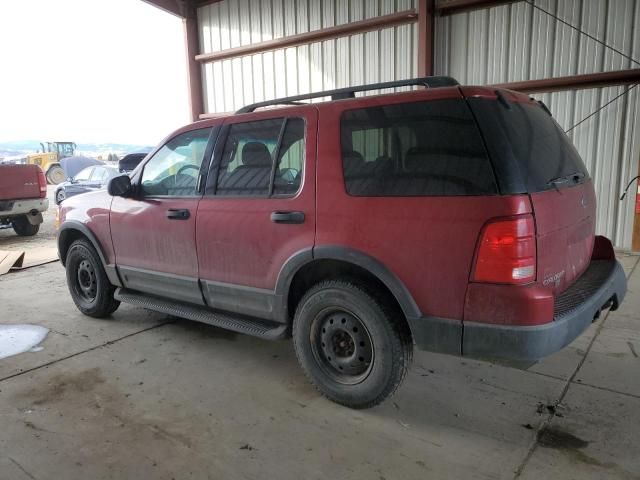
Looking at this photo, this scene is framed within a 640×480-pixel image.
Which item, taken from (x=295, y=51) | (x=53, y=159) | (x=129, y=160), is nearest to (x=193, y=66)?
(x=129, y=160)

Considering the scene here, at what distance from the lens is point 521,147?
2.51 metres

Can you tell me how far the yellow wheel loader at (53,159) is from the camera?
2573cm

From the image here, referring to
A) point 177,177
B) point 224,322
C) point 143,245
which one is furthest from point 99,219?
point 224,322

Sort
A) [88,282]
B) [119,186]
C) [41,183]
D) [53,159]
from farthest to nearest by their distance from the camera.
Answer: [53,159] < [41,183] < [88,282] < [119,186]

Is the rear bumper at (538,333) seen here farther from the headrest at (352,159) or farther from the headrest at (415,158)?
the headrest at (352,159)

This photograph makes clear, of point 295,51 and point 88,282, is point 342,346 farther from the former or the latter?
point 295,51

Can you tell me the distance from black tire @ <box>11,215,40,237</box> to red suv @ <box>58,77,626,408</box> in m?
8.20

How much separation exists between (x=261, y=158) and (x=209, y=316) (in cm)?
124

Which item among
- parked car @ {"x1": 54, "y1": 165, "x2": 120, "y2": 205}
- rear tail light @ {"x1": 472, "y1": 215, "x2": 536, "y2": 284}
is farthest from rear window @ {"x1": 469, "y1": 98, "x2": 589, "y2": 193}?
parked car @ {"x1": 54, "y1": 165, "x2": 120, "y2": 205}

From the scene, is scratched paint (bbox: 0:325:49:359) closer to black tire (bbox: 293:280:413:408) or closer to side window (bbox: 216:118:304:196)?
side window (bbox: 216:118:304:196)

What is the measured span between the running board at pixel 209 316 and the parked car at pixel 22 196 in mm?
7007

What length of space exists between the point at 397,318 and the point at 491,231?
76 centimetres

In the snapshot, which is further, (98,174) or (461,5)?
(98,174)

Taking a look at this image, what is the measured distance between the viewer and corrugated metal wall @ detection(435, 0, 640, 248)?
24.1 ft
